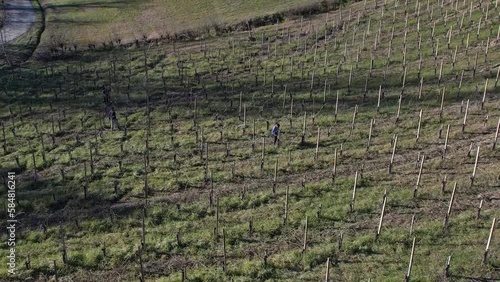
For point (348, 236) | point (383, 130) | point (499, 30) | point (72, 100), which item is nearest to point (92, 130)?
point (72, 100)

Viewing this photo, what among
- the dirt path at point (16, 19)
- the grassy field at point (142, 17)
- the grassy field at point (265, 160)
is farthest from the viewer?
the dirt path at point (16, 19)

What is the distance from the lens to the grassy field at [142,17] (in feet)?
166

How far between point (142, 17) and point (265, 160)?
38066 mm

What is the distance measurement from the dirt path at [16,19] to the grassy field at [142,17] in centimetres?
241

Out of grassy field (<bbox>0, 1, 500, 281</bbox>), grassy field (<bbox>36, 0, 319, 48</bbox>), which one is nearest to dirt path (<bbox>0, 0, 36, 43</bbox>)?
grassy field (<bbox>36, 0, 319, 48</bbox>)

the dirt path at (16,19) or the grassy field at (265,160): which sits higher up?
the dirt path at (16,19)

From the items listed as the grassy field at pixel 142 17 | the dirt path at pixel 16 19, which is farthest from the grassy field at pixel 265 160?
the dirt path at pixel 16 19

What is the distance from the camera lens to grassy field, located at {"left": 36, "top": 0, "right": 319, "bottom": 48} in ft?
166

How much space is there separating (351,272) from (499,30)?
2405cm

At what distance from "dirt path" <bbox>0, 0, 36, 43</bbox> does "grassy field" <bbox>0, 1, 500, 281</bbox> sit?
1566 cm

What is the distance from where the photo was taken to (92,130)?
93.9ft

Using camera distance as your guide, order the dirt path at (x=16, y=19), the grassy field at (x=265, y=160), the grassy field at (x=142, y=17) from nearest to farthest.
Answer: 1. the grassy field at (x=265, y=160)
2. the grassy field at (x=142, y=17)
3. the dirt path at (x=16, y=19)

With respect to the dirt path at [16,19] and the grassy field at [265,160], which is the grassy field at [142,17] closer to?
the dirt path at [16,19]

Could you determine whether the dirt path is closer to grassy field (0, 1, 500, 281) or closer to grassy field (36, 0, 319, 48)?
grassy field (36, 0, 319, 48)
